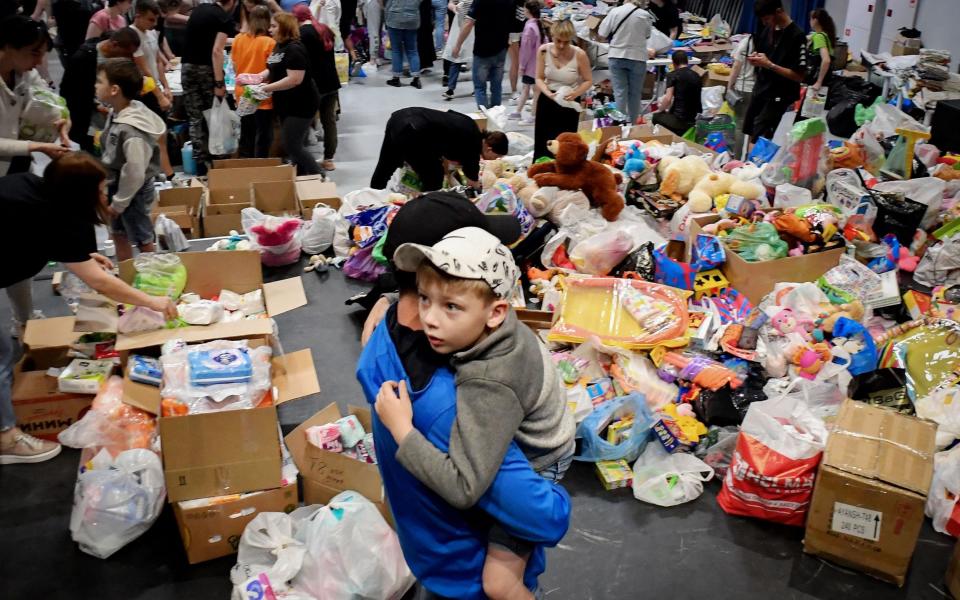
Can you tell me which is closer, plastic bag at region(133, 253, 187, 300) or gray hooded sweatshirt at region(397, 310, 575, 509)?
gray hooded sweatshirt at region(397, 310, 575, 509)

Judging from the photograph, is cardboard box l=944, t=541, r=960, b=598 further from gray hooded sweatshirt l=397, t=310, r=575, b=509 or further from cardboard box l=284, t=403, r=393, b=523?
gray hooded sweatshirt l=397, t=310, r=575, b=509

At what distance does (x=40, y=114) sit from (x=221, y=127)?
2291 mm

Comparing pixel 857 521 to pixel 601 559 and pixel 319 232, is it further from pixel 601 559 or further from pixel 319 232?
pixel 319 232

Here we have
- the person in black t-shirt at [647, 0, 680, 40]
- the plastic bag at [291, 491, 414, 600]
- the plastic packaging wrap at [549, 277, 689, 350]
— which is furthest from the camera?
the person in black t-shirt at [647, 0, 680, 40]

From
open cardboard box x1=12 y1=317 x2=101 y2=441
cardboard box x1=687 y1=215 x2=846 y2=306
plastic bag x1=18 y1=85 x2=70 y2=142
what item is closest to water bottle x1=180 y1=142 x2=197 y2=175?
plastic bag x1=18 y1=85 x2=70 y2=142

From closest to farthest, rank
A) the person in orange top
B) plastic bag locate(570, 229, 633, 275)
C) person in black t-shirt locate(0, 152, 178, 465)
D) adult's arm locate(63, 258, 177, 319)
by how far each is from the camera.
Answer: person in black t-shirt locate(0, 152, 178, 465), adult's arm locate(63, 258, 177, 319), plastic bag locate(570, 229, 633, 275), the person in orange top

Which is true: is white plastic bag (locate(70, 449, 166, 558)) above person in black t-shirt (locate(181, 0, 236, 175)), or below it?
below

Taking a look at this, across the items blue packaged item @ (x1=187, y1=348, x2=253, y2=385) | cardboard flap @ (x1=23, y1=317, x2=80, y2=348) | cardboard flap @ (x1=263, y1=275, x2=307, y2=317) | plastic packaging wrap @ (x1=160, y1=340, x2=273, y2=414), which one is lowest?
cardboard flap @ (x1=23, y1=317, x2=80, y2=348)

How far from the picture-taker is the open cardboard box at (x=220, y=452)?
9.18 ft

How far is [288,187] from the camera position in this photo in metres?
5.64

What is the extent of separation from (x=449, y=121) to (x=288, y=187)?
1.29 m

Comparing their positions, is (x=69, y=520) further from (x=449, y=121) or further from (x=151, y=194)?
(x=449, y=121)

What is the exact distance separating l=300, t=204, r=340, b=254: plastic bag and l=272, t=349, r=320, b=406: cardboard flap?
1.84m

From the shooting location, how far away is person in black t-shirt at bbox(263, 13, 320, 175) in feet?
20.1
